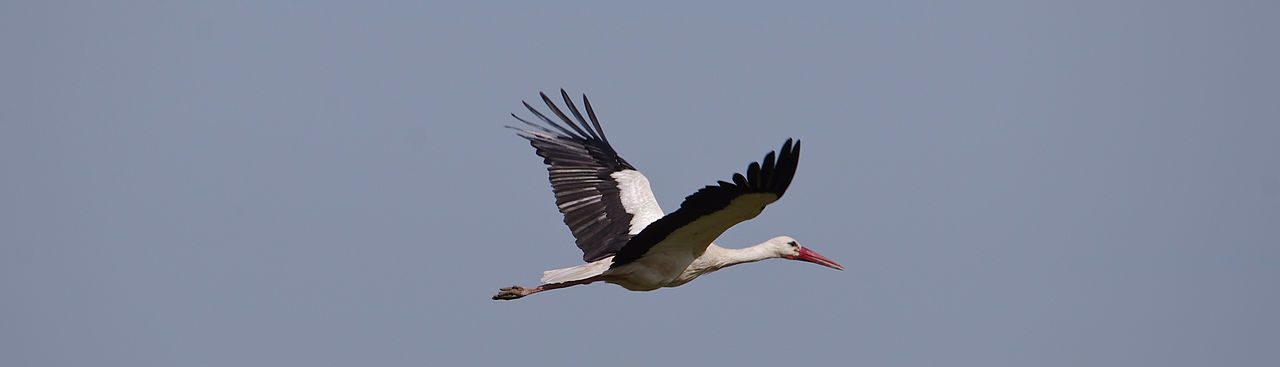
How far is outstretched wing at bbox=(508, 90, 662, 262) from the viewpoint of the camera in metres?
15.1

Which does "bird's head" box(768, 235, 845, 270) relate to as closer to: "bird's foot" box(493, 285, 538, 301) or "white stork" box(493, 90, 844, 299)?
"white stork" box(493, 90, 844, 299)

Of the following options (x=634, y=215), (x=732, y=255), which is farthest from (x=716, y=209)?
(x=634, y=215)

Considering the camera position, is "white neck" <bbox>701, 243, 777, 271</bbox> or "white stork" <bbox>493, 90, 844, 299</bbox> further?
"white neck" <bbox>701, 243, 777, 271</bbox>

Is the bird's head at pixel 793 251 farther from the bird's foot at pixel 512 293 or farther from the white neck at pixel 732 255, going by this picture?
the bird's foot at pixel 512 293

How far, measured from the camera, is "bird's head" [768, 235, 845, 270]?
1504 cm

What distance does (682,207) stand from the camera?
1230cm

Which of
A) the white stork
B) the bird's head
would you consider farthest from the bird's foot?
the bird's head

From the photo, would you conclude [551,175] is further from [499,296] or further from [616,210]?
[499,296]

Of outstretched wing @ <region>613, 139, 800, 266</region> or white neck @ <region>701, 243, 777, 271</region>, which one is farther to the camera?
white neck @ <region>701, 243, 777, 271</region>

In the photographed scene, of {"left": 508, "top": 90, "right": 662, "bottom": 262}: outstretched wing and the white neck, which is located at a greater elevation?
{"left": 508, "top": 90, "right": 662, "bottom": 262}: outstretched wing

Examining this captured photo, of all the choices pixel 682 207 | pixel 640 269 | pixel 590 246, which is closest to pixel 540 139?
pixel 590 246

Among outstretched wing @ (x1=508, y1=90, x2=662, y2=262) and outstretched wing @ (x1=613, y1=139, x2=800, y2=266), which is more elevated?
outstretched wing @ (x1=508, y1=90, x2=662, y2=262)

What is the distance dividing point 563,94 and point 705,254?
3.35 metres

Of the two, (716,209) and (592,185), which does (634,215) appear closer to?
(592,185)
